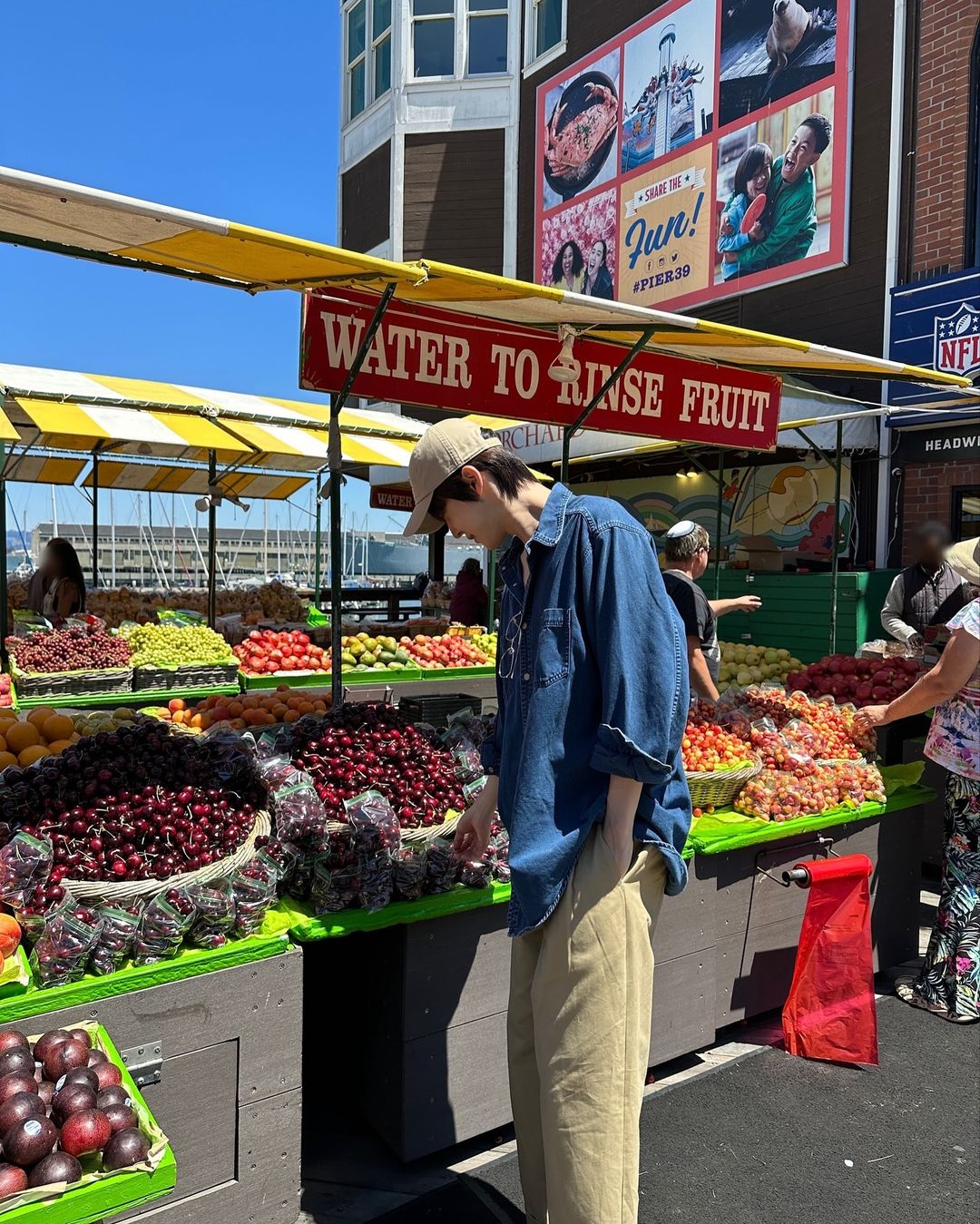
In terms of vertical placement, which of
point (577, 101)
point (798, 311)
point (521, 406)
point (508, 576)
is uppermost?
point (577, 101)

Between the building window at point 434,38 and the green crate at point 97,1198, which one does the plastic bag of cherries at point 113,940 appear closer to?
the green crate at point 97,1198

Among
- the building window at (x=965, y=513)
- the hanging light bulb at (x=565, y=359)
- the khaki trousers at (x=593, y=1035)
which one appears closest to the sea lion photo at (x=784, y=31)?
the building window at (x=965, y=513)

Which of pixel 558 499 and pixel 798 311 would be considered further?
pixel 798 311

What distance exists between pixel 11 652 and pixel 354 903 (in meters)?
5.39

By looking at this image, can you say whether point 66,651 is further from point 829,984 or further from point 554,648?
point 554,648

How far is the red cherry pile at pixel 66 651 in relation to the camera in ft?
22.7

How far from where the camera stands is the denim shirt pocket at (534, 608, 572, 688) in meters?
2.09

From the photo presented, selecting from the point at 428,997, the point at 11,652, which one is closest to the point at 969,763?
the point at 428,997

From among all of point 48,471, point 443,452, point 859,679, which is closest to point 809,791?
point 859,679

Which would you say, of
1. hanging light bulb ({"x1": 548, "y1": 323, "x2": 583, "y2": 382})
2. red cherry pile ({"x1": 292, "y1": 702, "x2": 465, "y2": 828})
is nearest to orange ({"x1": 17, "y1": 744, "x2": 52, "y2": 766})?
red cherry pile ({"x1": 292, "y1": 702, "x2": 465, "y2": 828})

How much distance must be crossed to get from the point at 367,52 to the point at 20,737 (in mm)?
19473

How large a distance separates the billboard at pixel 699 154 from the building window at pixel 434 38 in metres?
2.86

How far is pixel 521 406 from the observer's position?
491 centimetres

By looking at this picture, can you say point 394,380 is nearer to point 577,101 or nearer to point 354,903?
point 354,903
